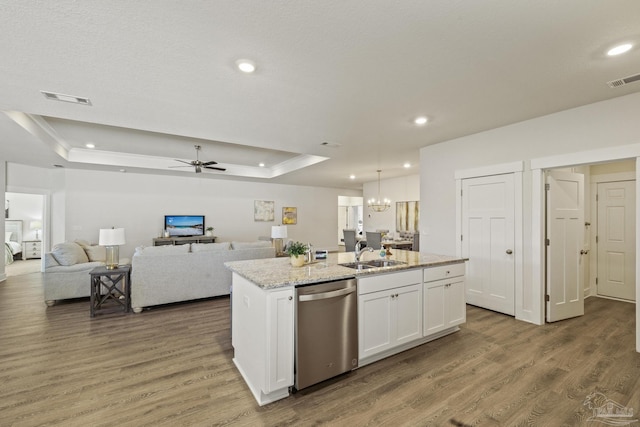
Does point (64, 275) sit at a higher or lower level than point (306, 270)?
lower

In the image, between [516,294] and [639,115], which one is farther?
[516,294]

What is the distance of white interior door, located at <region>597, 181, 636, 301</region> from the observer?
15.3ft

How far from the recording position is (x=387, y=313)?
2.78 m

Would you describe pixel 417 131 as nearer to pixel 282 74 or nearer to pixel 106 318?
pixel 282 74

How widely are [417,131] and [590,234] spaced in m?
3.86

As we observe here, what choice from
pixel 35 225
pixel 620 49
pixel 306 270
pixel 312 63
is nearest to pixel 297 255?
pixel 306 270

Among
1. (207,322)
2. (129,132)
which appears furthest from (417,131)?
(129,132)

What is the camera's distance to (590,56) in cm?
234

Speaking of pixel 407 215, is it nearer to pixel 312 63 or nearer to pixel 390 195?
pixel 390 195

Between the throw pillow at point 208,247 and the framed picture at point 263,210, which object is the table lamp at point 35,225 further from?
the throw pillow at point 208,247

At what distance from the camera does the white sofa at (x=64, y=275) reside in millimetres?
4375

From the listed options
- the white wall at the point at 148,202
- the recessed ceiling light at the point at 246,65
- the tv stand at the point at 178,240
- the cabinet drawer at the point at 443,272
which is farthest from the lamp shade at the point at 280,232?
the recessed ceiling light at the point at 246,65

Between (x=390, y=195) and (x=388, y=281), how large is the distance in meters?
6.81

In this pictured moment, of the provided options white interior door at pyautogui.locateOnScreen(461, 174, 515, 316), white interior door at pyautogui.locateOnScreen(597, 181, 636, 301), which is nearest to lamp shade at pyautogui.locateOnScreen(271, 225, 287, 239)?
white interior door at pyautogui.locateOnScreen(461, 174, 515, 316)
